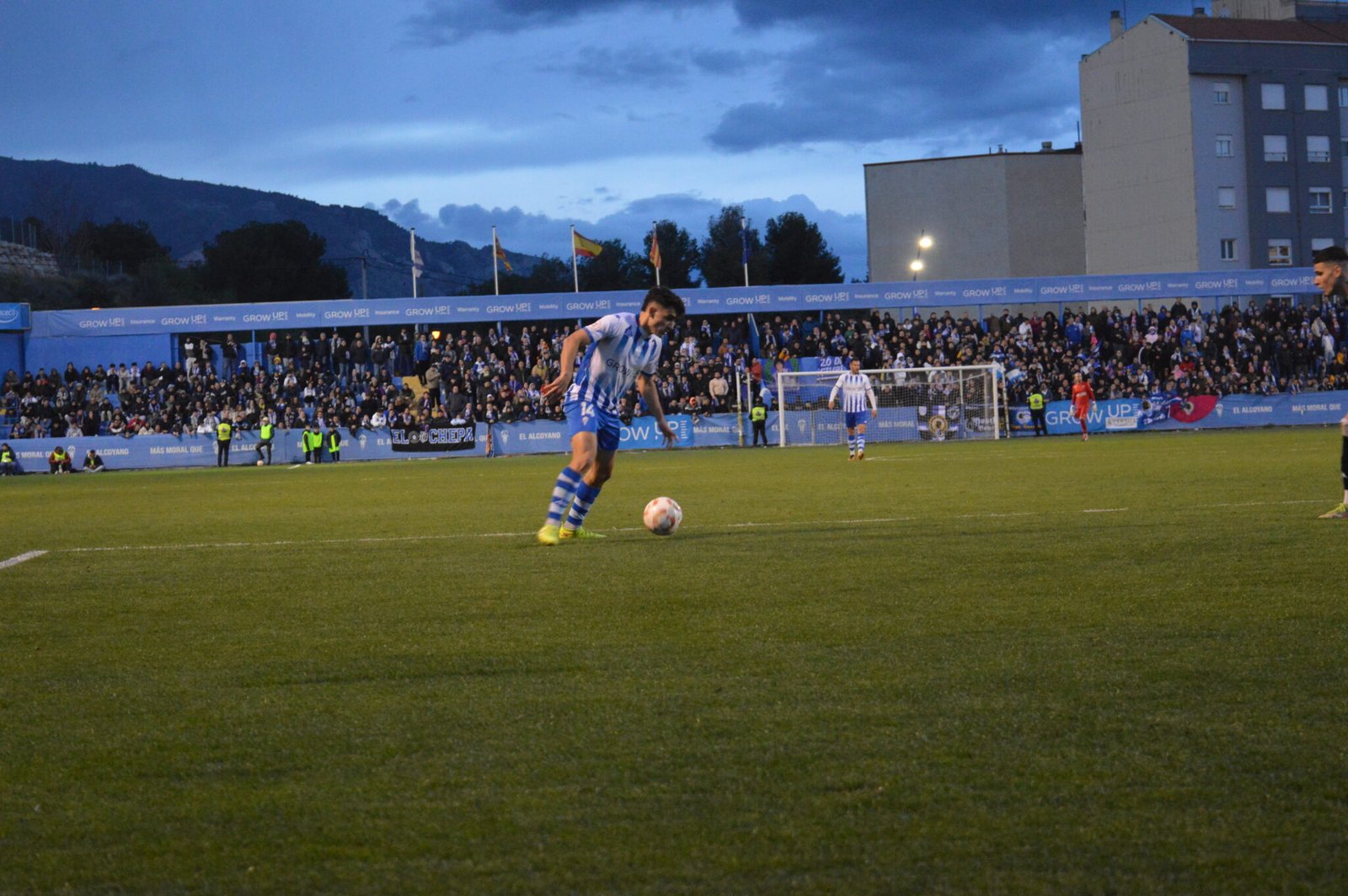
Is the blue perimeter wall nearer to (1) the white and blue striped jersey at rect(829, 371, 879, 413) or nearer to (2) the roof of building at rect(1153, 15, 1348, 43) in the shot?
(1) the white and blue striped jersey at rect(829, 371, 879, 413)

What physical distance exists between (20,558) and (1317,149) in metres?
71.2

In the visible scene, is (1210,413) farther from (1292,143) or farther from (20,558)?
(20,558)

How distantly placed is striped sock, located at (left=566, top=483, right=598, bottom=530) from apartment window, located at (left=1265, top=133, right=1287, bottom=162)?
6547cm

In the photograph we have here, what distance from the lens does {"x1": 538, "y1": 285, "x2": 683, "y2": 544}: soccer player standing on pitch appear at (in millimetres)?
10438

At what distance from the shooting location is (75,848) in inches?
123

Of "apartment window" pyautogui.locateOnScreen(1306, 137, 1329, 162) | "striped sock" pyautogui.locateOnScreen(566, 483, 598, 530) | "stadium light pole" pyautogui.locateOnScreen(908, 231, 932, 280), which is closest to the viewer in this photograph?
"striped sock" pyautogui.locateOnScreen(566, 483, 598, 530)

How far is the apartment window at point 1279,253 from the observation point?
66.6 meters

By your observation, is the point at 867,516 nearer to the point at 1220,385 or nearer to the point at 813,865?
the point at 813,865

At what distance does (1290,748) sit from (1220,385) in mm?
40449

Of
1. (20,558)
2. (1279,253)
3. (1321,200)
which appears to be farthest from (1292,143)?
(20,558)

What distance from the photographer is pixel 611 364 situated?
1070 cm

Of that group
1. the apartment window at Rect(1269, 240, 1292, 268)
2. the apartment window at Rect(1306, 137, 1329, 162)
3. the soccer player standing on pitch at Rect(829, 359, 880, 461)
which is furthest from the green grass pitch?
the apartment window at Rect(1306, 137, 1329, 162)

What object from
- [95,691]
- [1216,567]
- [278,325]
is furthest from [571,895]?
[278,325]

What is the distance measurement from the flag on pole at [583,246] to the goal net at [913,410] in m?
11.1
